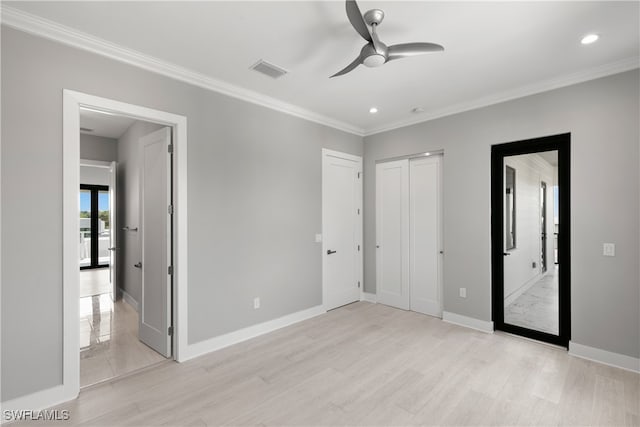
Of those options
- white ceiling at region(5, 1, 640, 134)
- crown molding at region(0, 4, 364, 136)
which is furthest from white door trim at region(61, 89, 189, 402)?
white ceiling at region(5, 1, 640, 134)

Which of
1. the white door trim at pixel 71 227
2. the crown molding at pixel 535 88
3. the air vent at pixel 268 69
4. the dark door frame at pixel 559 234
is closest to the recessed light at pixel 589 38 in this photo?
the crown molding at pixel 535 88

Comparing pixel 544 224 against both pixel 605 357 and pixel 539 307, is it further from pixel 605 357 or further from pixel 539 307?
pixel 605 357

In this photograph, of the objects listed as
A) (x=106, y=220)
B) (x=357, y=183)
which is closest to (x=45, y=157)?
(x=357, y=183)

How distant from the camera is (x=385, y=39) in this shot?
249 cm

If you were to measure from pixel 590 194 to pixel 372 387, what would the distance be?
286cm

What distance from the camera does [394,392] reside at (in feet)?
8.14

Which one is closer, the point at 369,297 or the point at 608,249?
the point at 608,249

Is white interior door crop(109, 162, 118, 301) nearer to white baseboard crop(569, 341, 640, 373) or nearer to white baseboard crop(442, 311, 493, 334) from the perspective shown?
white baseboard crop(442, 311, 493, 334)

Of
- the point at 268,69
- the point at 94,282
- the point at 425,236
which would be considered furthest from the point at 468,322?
the point at 94,282

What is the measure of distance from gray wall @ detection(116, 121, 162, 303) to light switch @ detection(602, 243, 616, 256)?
17.4 ft

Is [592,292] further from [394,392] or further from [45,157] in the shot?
[45,157]

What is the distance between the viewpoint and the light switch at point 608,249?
2.91m

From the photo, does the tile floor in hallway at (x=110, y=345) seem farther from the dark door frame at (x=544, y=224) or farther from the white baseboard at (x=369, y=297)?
the dark door frame at (x=544, y=224)

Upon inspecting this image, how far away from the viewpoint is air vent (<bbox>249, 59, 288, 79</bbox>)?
2.88 metres
